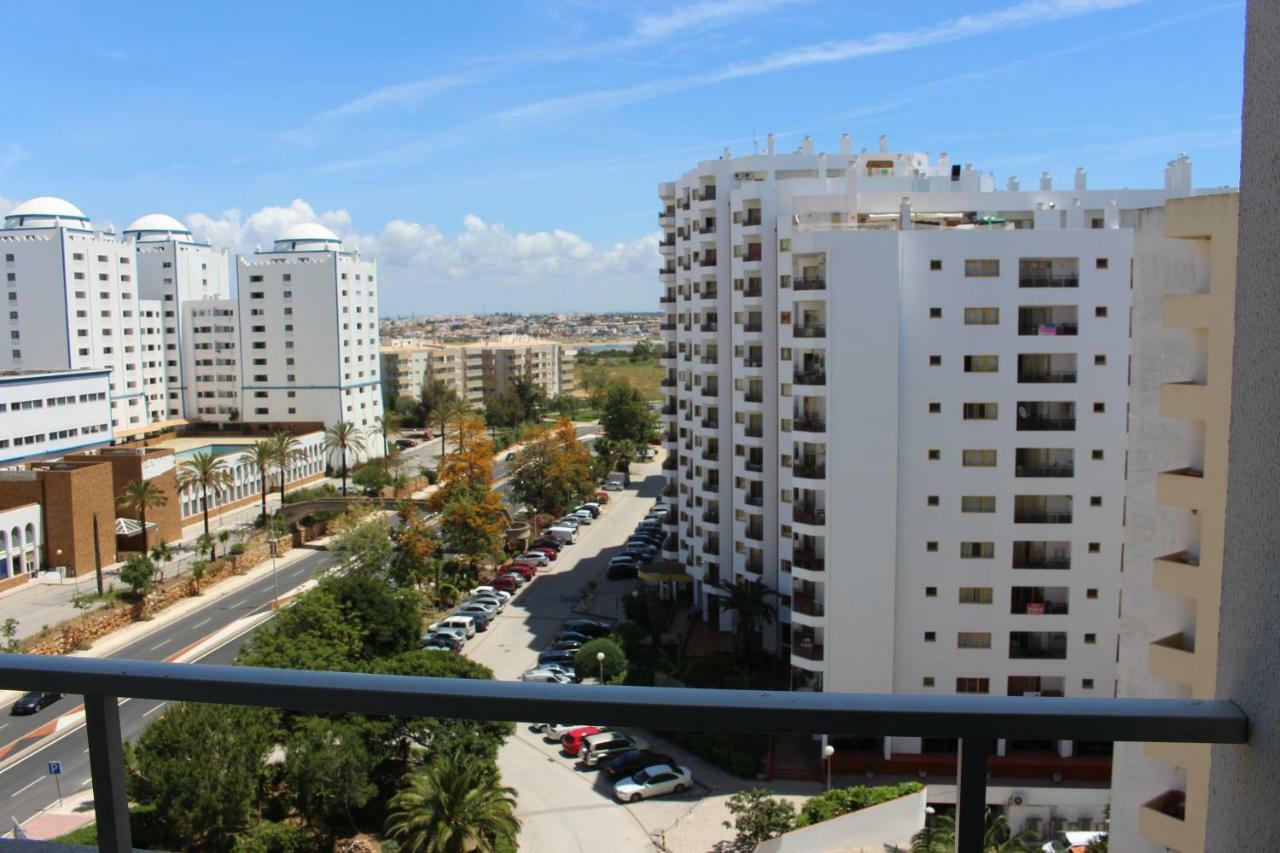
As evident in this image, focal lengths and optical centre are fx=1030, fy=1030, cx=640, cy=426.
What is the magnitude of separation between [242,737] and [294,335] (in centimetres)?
2824

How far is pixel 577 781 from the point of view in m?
11.6

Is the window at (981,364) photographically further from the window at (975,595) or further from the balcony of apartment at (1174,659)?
the balcony of apartment at (1174,659)

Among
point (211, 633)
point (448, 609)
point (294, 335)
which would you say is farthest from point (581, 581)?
point (294, 335)

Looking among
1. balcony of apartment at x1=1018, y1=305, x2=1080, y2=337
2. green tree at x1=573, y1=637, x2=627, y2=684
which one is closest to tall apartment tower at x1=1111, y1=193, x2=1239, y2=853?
balcony of apartment at x1=1018, y1=305, x2=1080, y2=337

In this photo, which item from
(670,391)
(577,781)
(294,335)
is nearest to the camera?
(577,781)

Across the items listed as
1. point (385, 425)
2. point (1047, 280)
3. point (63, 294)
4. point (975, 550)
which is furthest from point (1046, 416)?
point (63, 294)

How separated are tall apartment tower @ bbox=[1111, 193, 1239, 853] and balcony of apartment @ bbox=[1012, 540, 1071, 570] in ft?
23.0

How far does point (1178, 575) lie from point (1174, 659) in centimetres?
44

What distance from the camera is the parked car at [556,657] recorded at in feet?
55.4

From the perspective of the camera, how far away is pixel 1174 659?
5379 mm

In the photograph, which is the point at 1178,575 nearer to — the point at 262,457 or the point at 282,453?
the point at 262,457

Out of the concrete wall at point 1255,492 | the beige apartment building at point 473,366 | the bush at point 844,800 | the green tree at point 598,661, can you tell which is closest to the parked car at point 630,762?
the bush at point 844,800

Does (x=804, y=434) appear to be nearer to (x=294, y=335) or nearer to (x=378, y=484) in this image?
(x=378, y=484)

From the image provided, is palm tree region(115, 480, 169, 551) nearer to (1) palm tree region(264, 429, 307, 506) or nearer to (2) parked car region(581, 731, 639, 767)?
(1) palm tree region(264, 429, 307, 506)
